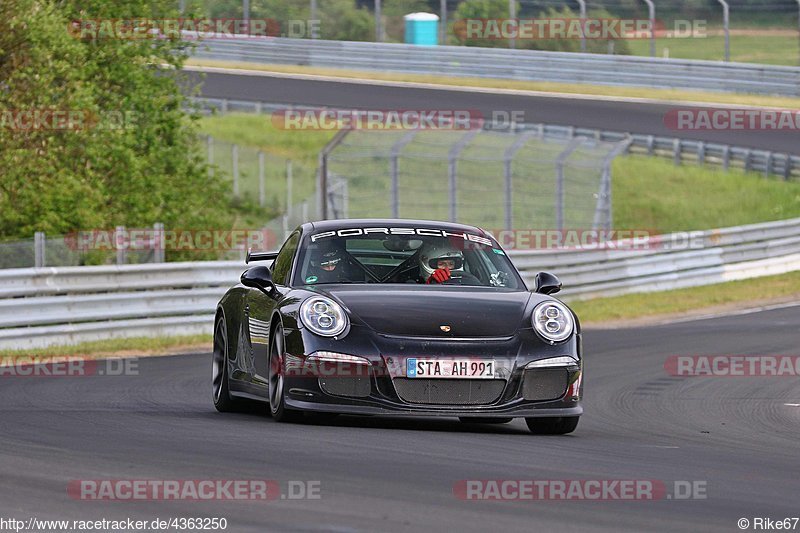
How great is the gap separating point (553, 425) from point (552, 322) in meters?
0.60

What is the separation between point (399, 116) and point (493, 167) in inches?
148

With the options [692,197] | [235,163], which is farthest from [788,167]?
[235,163]

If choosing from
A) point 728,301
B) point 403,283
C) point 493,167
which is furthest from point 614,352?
point 493,167

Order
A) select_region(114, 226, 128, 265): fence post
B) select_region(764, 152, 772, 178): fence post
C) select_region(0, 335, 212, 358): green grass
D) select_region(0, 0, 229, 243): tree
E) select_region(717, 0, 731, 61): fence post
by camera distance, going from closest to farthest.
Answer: select_region(0, 335, 212, 358): green grass → select_region(114, 226, 128, 265): fence post → select_region(0, 0, 229, 243): tree → select_region(764, 152, 772, 178): fence post → select_region(717, 0, 731, 61): fence post

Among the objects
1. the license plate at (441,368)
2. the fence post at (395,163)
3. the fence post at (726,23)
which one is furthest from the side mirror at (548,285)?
the fence post at (726,23)

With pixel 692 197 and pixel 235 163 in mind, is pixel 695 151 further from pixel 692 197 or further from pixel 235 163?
pixel 235 163

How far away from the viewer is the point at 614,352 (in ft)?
52.1

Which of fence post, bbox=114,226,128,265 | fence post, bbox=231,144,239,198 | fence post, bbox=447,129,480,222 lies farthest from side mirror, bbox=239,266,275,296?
fence post, bbox=231,144,239,198

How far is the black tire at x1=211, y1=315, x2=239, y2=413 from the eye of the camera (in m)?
10.3

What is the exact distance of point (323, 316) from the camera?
866cm

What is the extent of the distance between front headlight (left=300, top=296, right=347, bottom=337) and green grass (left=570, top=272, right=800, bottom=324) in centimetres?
1259

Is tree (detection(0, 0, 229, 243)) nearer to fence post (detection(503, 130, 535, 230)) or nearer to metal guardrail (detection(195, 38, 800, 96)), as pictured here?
fence post (detection(503, 130, 535, 230))

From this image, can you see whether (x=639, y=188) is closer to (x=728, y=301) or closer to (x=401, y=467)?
(x=728, y=301)

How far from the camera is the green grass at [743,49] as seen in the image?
44.0m
